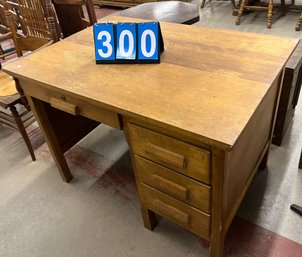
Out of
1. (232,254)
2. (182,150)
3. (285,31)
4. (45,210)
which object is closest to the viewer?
(182,150)

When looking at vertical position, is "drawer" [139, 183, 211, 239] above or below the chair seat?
below

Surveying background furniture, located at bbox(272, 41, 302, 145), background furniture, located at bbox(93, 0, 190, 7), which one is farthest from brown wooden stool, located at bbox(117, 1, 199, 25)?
background furniture, located at bbox(93, 0, 190, 7)

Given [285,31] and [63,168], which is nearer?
[63,168]

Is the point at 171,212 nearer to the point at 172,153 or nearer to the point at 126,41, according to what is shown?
the point at 172,153

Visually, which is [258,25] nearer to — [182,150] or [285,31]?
[285,31]

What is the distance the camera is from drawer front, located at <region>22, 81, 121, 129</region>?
1066 millimetres

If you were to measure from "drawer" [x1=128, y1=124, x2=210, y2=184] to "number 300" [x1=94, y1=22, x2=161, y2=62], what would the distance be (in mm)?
342

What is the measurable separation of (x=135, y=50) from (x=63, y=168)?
0.88 m

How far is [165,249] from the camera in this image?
1.32 metres

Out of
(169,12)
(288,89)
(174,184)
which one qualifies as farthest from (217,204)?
(169,12)

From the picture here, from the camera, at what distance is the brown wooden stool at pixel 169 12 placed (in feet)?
6.72

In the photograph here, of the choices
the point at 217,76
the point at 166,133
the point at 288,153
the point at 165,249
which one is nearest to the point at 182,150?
the point at 166,133

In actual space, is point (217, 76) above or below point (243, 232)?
above

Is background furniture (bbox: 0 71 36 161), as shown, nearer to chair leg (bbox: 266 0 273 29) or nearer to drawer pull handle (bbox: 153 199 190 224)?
drawer pull handle (bbox: 153 199 190 224)
